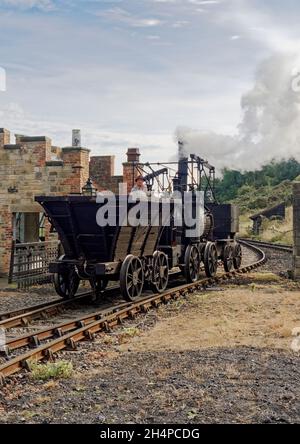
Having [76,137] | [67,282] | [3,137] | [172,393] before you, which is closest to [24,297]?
[67,282]

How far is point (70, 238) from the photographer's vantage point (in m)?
11.8

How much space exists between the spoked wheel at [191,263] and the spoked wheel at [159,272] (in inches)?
43.5

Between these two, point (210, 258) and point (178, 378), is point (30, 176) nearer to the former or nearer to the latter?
point (210, 258)

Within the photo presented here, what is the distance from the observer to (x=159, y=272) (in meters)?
13.0

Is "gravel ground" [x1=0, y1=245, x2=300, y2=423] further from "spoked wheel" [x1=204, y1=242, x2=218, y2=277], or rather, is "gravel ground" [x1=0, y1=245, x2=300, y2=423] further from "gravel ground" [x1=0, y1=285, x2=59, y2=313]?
"spoked wheel" [x1=204, y1=242, x2=218, y2=277]

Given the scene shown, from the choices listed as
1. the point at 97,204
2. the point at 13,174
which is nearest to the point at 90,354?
the point at 97,204

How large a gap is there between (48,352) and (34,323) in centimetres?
277

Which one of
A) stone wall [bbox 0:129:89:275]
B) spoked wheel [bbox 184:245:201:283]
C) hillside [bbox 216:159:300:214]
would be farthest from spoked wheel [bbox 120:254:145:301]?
hillside [bbox 216:159:300:214]

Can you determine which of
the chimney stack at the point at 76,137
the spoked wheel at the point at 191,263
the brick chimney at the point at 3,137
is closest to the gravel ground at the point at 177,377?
the spoked wheel at the point at 191,263

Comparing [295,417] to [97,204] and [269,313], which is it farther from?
[97,204]

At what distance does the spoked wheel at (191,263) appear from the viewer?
1441cm

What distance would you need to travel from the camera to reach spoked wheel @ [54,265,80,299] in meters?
11.7

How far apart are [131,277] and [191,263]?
349 cm
